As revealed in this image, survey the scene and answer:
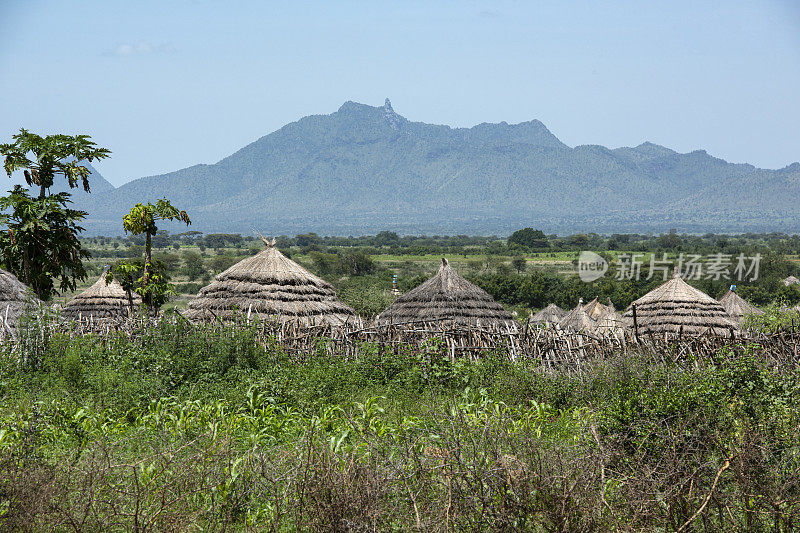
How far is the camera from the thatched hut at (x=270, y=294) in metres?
16.0

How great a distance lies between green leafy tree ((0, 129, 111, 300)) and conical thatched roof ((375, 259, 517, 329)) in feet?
24.2

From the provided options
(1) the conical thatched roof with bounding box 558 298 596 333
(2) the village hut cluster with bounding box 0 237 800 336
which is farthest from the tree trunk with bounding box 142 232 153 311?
(1) the conical thatched roof with bounding box 558 298 596 333

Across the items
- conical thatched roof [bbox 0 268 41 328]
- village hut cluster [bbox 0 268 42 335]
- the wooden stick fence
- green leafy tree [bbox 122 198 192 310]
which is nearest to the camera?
the wooden stick fence

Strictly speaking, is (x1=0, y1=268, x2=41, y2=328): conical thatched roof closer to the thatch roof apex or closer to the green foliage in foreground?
the green foliage in foreground

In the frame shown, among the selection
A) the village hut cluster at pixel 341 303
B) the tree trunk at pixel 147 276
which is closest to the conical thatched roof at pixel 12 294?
the tree trunk at pixel 147 276

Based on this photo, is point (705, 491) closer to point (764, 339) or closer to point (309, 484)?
point (309, 484)

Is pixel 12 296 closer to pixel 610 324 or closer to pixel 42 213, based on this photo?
pixel 42 213

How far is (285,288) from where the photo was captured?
54.6 ft

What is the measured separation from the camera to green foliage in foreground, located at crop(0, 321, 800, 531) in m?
4.54

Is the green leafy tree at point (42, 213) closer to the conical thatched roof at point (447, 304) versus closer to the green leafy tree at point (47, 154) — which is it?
the green leafy tree at point (47, 154)

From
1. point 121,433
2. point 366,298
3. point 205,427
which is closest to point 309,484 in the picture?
point 205,427

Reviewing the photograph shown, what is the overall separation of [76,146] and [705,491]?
35.9 ft

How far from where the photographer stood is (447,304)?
17.6m

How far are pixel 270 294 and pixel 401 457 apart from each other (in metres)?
11.8
